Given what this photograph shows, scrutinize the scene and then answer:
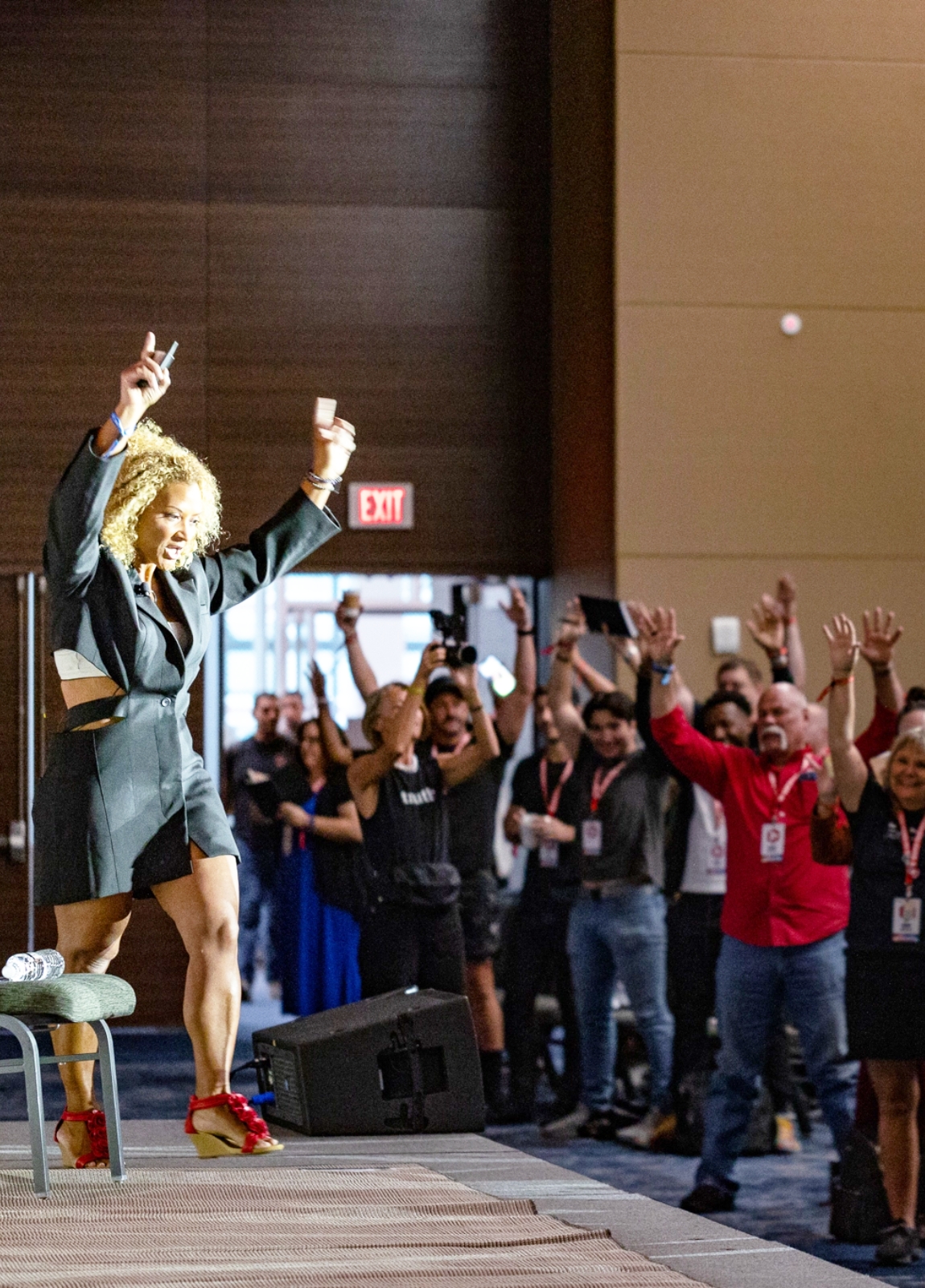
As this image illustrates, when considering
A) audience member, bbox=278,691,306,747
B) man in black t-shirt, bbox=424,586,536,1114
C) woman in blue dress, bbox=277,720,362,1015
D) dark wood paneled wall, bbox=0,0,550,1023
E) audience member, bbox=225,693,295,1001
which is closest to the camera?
man in black t-shirt, bbox=424,586,536,1114

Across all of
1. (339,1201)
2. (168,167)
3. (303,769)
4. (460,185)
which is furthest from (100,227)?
(339,1201)

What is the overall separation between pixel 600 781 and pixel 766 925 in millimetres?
1004

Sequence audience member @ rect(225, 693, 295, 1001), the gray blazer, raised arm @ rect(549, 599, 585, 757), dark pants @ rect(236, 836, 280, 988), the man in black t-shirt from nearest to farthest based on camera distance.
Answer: the gray blazer, the man in black t-shirt, raised arm @ rect(549, 599, 585, 757), audience member @ rect(225, 693, 295, 1001), dark pants @ rect(236, 836, 280, 988)

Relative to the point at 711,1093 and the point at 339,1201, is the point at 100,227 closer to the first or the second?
the point at 711,1093

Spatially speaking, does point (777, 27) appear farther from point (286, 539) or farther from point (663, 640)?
point (286, 539)

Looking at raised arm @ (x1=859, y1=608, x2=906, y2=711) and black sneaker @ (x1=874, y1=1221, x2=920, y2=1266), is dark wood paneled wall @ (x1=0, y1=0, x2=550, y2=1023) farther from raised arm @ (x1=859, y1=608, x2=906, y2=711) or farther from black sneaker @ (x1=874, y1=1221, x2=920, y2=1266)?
black sneaker @ (x1=874, y1=1221, x2=920, y2=1266)

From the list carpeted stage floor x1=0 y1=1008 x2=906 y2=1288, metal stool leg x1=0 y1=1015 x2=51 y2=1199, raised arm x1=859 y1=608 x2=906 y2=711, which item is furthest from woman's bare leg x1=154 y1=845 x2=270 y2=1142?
raised arm x1=859 y1=608 x2=906 y2=711

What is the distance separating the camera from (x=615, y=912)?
502 centimetres

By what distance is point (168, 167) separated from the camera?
264 inches

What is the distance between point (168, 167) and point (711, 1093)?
432 centimetres

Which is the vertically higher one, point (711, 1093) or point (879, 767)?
point (879, 767)

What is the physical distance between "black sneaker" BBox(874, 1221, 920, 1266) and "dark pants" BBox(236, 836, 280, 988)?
4.17 meters

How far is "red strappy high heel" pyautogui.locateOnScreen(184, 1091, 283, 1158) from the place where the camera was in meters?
2.61

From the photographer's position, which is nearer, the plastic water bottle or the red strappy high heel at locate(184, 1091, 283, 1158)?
the plastic water bottle
